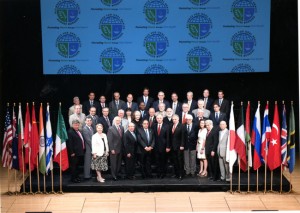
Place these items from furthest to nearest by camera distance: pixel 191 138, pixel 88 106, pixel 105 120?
pixel 88 106
pixel 105 120
pixel 191 138

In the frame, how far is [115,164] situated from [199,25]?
3984mm

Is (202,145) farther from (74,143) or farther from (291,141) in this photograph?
(74,143)

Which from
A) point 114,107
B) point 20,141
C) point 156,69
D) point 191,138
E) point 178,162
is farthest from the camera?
point 156,69

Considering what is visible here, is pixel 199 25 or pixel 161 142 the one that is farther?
pixel 199 25

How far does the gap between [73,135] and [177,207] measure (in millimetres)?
2845

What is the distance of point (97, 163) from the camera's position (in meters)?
12.5

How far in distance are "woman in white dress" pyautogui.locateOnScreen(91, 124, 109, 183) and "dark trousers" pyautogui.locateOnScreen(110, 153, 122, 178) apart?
0.21m

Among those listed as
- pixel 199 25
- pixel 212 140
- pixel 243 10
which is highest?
pixel 243 10

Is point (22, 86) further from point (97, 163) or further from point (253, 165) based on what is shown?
point (253, 165)

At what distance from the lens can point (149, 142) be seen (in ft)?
41.5

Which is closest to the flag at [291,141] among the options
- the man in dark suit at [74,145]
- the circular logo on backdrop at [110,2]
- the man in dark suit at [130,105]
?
the man in dark suit at [130,105]

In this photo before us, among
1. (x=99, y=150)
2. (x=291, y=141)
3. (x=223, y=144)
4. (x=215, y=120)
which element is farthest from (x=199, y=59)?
(x=99, y=150)

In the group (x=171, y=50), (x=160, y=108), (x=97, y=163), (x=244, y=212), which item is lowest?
(x=244, y=212)

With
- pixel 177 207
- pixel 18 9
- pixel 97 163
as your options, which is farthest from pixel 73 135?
pixel 18 9
